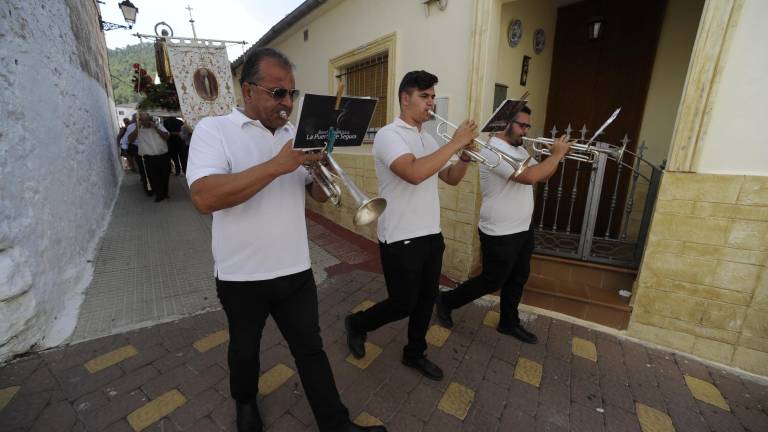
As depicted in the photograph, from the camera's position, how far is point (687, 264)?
266 centimetres

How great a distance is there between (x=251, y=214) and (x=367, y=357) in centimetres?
168

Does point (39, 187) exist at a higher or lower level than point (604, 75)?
lower

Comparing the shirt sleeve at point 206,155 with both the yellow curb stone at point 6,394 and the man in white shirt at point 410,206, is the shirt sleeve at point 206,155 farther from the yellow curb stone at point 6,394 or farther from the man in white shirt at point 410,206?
the yellow curb stone at point 6,394

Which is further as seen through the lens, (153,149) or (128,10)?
(128,10)

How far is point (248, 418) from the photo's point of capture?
1894 mm

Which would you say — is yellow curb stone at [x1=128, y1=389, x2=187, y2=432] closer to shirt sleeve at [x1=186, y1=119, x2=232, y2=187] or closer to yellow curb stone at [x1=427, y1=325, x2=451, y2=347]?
shirt sleeve at [x1=186, y1=119, x2=232, y2=187]

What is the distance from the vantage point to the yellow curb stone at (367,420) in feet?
6.72

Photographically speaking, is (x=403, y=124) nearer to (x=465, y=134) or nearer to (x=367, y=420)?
(x=465, y=134)

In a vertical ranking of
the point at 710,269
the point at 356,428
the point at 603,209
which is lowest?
the point at 356,428

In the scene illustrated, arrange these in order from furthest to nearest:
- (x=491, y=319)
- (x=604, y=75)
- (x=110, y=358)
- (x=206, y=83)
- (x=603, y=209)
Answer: (x=206, y=83) → (x=603, y=209) → (x=604, y=75) → (x=491, y=319) → (x=110, y=358)

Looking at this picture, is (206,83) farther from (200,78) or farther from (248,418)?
(248,418)

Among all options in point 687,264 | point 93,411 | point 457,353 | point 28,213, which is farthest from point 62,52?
point 687,264

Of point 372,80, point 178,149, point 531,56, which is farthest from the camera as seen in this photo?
point 178,149

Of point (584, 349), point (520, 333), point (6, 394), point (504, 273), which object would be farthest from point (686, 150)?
point (6, 394)
